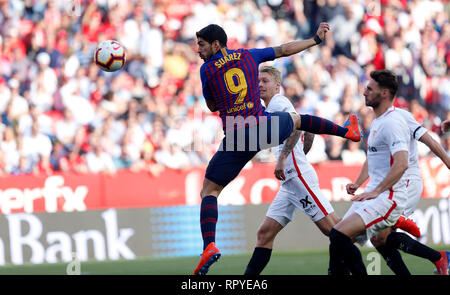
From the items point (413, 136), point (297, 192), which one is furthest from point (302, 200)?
point (413, 136)

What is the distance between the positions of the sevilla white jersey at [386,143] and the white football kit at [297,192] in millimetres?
1049

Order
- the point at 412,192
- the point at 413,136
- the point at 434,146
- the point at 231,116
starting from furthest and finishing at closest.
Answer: the point at 412,192
the point at 231,116
the point at 413,136
the point at 434,146

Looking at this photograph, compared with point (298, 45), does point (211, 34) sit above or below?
above

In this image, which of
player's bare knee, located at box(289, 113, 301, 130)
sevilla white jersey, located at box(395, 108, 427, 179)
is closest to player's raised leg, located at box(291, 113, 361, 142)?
player's bare knee, located at box(289, 113, 301, 130)

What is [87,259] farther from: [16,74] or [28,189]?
[16,74]

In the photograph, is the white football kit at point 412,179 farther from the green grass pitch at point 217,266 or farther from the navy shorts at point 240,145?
the green grass pitch at point 217,266

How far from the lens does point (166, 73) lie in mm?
17859

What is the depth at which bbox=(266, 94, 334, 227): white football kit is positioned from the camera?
9.40 m

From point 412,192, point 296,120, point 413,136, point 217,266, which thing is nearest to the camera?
point 413,136

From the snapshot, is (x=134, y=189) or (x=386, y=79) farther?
(x=134, y=189)

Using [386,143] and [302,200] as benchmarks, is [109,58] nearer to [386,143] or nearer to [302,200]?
[302,200]

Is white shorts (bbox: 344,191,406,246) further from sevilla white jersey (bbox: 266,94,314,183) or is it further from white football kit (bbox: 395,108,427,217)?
sevilla white jersey (bbox: 266,94,314,183)

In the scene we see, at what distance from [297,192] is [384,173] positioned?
4.48 ft

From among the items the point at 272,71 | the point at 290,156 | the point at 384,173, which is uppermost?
the point at 272,71
